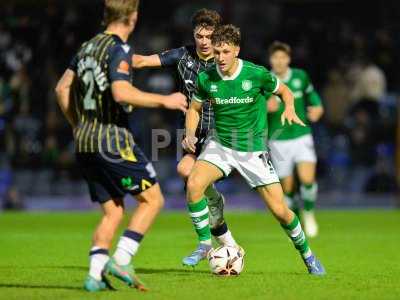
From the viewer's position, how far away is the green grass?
934 cm

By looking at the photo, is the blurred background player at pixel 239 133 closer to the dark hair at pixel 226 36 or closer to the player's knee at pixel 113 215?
the dark hair at pixel 226 36

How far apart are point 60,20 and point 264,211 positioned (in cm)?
605

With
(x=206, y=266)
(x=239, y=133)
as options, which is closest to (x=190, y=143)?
(x=239, y=133)

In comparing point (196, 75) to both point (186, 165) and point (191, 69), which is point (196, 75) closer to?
point (191, 69)

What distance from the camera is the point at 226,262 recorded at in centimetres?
1071

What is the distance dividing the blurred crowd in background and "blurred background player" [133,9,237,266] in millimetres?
10699

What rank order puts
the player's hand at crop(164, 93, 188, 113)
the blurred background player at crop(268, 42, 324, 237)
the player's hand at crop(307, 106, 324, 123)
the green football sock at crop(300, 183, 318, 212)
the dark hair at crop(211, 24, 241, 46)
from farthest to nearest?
the green football sock at crop(300, 183, 318, 212), the blurred background player at crop(268, 42, 324, 237), the player's hand at crop(307, 106, 324, 123), the dark hair at crop(211, 24, 241, 46), the player's hand at crop(164, 93, 188, 113)

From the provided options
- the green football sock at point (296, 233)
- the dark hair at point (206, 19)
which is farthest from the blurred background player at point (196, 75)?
the green football sock at point (296, 233)

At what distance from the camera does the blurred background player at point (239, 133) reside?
10.5m

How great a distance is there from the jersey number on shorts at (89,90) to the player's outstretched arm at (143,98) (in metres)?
0.27

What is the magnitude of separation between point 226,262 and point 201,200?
24.7 inches

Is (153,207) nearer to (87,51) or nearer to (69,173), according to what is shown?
(87,51)

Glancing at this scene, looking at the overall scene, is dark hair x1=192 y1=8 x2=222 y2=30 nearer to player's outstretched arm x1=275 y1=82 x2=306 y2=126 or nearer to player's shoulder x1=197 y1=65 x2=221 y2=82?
player's shoulder x1=197 y1=65 x2=221 y2=82

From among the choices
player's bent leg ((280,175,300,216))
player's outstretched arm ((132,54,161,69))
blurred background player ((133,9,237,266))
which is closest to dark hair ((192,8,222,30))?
blurred background player ((133,9,237,266))
